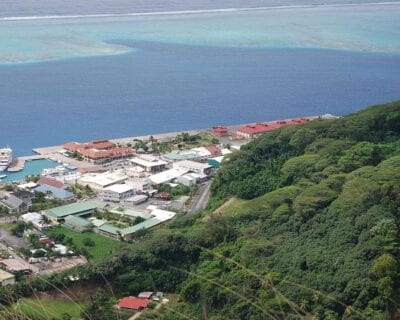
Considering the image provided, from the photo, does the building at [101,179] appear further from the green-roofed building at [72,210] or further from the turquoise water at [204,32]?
the turquoise water at [204,32]

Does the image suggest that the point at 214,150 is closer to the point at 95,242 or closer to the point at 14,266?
the point at 95,242

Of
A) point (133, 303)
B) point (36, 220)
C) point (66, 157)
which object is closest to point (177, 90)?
point (66, 157)

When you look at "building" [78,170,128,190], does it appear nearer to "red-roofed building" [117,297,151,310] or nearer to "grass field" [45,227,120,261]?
"grass field" [45,227,120,261]

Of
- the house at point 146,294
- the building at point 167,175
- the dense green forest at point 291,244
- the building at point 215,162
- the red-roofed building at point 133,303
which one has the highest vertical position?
the dense green forest at point 291,244

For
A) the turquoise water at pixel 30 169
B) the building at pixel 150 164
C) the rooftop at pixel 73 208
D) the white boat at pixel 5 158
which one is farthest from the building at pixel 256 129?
the rooftop at pixel 73 208

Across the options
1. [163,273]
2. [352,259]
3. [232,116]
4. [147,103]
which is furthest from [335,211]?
[147,103]

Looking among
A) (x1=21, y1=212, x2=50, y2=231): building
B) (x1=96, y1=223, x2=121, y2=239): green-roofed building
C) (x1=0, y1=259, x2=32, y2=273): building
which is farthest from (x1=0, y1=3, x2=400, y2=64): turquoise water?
(x1=0, y1=259, x2=32, y2=273): building
